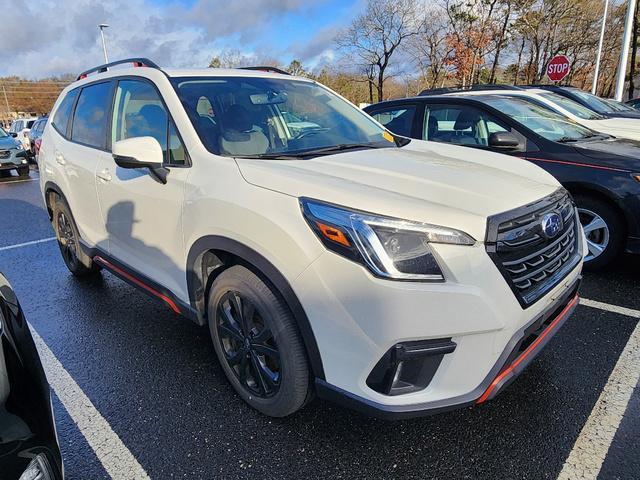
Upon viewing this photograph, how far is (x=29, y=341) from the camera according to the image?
1.62 metres

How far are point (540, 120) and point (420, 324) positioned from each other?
4158 millimetres

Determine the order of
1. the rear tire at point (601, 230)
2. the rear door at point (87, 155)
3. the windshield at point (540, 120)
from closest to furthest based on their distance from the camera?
the rear door at point (87, 155)
the rear tire at point (601, 230)
the windshield at point (540, 120)

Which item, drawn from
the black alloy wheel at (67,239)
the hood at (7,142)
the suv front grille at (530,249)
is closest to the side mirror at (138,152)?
the suv front grille at (530,249)

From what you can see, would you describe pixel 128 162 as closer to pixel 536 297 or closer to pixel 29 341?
pixel 29 341

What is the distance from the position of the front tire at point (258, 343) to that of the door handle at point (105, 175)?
1341 mm

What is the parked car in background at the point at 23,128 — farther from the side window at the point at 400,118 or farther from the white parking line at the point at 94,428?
the white parking line at the point at 94,428

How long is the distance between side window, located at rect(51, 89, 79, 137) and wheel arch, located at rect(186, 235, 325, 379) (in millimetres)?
2512

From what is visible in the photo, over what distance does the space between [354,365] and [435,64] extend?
99.2ft

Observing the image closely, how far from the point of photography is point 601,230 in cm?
407

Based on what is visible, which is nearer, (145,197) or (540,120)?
(145,197)

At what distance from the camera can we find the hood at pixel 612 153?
3850mm

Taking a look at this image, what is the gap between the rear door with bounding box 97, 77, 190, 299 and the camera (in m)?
2.52

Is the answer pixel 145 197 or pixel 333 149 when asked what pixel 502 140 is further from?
pixel 145 197

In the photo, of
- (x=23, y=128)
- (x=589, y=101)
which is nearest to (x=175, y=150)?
(x=589, y=101)
